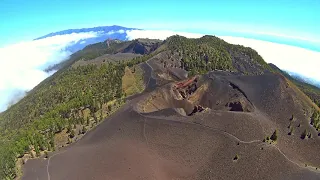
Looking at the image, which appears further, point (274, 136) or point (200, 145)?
point (274, 136)

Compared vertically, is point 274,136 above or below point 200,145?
above

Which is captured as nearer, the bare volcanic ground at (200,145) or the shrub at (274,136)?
the bare volcanic ground at (200,145)

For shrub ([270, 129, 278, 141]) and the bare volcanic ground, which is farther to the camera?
shrub ([270, 129, 278, 141])

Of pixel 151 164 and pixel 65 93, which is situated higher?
pixel 151 164

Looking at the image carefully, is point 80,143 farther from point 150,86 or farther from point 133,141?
point 150,86

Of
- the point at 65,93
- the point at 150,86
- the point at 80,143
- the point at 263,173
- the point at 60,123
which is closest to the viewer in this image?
the point at 263,173

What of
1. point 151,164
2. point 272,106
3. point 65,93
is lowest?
point 65,93

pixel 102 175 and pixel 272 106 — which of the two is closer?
pixel 102 175

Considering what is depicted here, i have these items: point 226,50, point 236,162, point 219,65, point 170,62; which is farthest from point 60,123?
point 226,50
